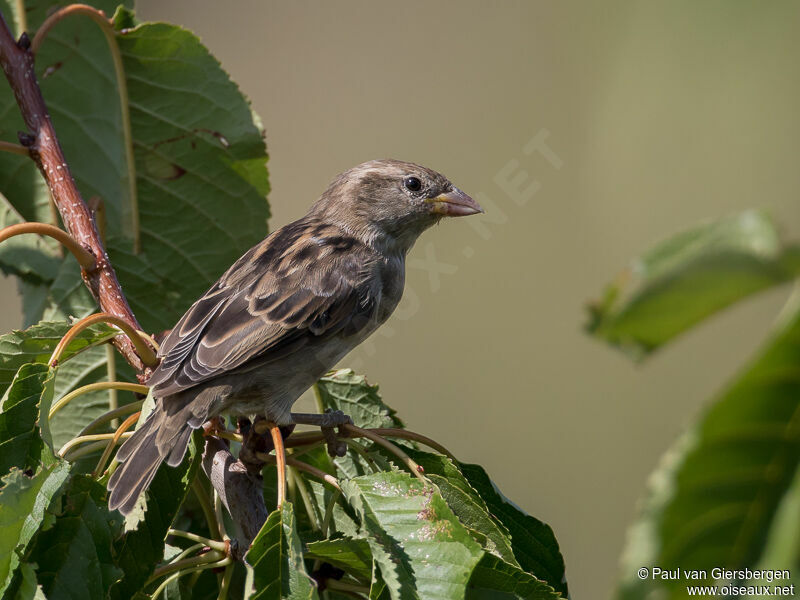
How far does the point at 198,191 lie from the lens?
11.7ft

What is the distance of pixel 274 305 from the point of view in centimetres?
356

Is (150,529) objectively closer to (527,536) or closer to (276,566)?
(276,566)

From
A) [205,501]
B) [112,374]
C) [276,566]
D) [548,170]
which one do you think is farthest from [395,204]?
[548,170]

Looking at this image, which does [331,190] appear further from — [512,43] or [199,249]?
[512,43]

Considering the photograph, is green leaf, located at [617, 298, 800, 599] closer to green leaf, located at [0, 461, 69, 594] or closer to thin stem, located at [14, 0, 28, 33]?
green leaf, located at [0, 461, 69, 594]

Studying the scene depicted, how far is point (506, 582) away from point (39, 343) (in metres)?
1.46

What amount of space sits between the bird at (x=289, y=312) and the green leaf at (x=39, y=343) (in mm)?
257

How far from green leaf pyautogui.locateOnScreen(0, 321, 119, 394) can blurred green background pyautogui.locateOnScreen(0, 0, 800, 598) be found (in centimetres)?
554

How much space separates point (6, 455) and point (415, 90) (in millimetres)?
9493

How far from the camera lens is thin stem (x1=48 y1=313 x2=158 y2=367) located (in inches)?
94.0

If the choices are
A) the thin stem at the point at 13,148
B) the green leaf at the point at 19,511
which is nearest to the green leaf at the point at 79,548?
the green leaf at the point at 19,511

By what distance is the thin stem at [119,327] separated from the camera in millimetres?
2387

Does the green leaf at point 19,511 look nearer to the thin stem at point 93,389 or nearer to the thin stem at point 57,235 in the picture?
the thin stem at point 93,389

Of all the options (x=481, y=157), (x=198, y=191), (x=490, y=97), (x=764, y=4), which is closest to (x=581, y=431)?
(x=481, y=157)
